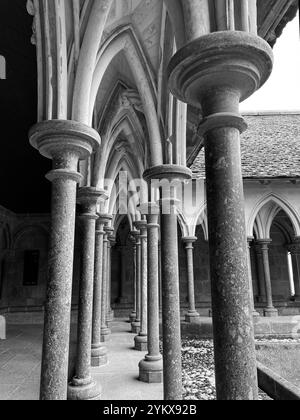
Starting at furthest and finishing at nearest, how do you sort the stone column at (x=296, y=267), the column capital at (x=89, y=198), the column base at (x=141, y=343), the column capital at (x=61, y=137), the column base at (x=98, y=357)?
1. the stone column at (x=296, y=267)
2. the column base at (x=141, y=343)
3. the column base at (x=98, y=357)
4. the column capital at (x=89, y=198)
5. the column capital at (x=61, y=137)

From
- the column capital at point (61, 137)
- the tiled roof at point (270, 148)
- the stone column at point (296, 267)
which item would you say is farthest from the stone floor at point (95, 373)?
the stone column at point (296, 267)

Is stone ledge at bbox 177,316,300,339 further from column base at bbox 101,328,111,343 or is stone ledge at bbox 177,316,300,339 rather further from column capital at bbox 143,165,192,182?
column capital at bbox 143,165,192,182

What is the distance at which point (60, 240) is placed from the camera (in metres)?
3.11

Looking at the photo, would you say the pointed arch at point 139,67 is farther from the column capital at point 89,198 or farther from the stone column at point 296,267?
the stone column at point 296,267

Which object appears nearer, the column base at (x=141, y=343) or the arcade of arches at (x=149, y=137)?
the arcade of arches at (x=149, y=137)

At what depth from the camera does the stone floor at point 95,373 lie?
4.77 metres

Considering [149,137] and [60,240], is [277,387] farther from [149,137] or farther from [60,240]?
[149,137]

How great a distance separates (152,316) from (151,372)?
0.87m

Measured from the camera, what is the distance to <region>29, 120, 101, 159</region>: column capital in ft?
10.6

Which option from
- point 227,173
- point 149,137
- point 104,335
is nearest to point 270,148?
point 104,335

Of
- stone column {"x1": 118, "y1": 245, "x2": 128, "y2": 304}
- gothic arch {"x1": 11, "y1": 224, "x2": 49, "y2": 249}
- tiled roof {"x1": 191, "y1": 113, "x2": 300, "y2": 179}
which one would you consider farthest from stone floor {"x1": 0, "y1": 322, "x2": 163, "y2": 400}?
stone column {"x1": 118, "y1": 245, "x2": 128, "y2": 304}

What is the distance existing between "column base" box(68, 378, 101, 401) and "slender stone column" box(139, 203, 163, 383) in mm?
1095

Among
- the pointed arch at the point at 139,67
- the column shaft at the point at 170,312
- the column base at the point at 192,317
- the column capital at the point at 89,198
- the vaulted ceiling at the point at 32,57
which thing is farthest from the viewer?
the column base at the point at 192,317

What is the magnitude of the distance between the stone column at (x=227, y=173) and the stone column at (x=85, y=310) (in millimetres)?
3171
